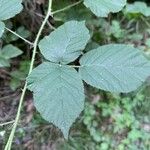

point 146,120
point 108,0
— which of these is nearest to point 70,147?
point 146,120

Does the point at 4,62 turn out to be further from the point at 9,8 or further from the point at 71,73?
the point at 71,73

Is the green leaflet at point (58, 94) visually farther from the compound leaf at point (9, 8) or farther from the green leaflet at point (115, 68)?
the compound leaf at point (9, 8)

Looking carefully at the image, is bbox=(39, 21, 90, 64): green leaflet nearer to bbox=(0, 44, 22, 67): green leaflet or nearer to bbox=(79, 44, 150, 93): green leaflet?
bbox=(79, 44, 150, 93): green leaflet

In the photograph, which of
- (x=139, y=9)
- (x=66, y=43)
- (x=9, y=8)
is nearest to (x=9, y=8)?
(x=9, y=8)

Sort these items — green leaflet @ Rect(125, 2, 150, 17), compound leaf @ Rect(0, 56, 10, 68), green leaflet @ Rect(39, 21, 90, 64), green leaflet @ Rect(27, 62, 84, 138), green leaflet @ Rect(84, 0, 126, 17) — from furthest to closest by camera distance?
green leaflet @ Rect(125, 2, 150, 17) → compound leaf @ Rect(0, 56, 10, 68) → green leaflet @ Rect(84, 0, 126, 17) → green leaflet @ Rect(39, 21, 90, 64) → green leaflet @ Rect(27, 62, 84, 138)

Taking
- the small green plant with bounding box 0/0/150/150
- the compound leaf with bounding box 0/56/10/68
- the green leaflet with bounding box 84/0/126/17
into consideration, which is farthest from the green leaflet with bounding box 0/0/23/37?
the compound leaf with bounding box 0/56/10/68

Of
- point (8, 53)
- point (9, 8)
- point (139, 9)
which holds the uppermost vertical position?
point (9, 8)

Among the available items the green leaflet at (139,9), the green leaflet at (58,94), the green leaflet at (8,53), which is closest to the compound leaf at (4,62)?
the green leaflet at (8,53)
